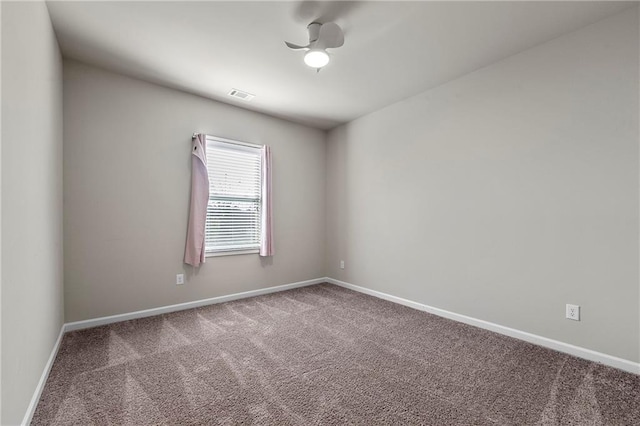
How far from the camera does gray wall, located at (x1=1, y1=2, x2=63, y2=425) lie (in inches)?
50.4

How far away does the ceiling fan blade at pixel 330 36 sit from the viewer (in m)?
2.16

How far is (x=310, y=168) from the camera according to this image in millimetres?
4621

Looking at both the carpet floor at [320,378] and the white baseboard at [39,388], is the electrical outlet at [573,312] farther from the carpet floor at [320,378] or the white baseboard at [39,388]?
the white baseboard at [39,388]

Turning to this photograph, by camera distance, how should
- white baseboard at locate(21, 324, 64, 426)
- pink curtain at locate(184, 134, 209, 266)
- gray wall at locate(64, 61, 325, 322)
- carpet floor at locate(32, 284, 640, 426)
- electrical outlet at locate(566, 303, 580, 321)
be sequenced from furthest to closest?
pink curtain at locate(184, 134, 209, 266) < gray wall at locate(64, 61, 325, 322) < electrical outlet at locate(566, 303, 580, 321) < carpet floor at locate(32, 284, 640, 426) < white baseboard at locate(21, 324, 64, 426)

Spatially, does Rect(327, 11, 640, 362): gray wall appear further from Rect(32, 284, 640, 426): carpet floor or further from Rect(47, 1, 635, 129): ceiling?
Rect(32, 284, 640, 426): carpet floor

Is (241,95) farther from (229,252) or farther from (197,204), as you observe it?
(229,252)

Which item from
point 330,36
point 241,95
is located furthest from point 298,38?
point 241,95

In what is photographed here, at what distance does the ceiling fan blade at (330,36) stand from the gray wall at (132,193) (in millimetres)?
1925

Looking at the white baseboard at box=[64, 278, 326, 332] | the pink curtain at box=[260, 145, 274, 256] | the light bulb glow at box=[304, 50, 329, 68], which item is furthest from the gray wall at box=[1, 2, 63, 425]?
the pink curtain at box=[260, 145, 274, 256]

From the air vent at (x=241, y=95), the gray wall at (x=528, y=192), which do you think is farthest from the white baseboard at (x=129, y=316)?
the air vent at (x=241, y=95)

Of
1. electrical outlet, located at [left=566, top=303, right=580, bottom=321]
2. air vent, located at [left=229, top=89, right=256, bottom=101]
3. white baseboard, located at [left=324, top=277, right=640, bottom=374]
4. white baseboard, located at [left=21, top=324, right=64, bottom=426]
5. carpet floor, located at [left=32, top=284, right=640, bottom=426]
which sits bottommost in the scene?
carpet floor, located at [left=32, top=284, right=640, bottom=426]

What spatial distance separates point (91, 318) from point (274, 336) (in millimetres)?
1847

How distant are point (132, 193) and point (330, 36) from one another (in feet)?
8.29

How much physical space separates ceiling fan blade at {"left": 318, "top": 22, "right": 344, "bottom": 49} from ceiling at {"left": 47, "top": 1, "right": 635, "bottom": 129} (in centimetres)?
9
